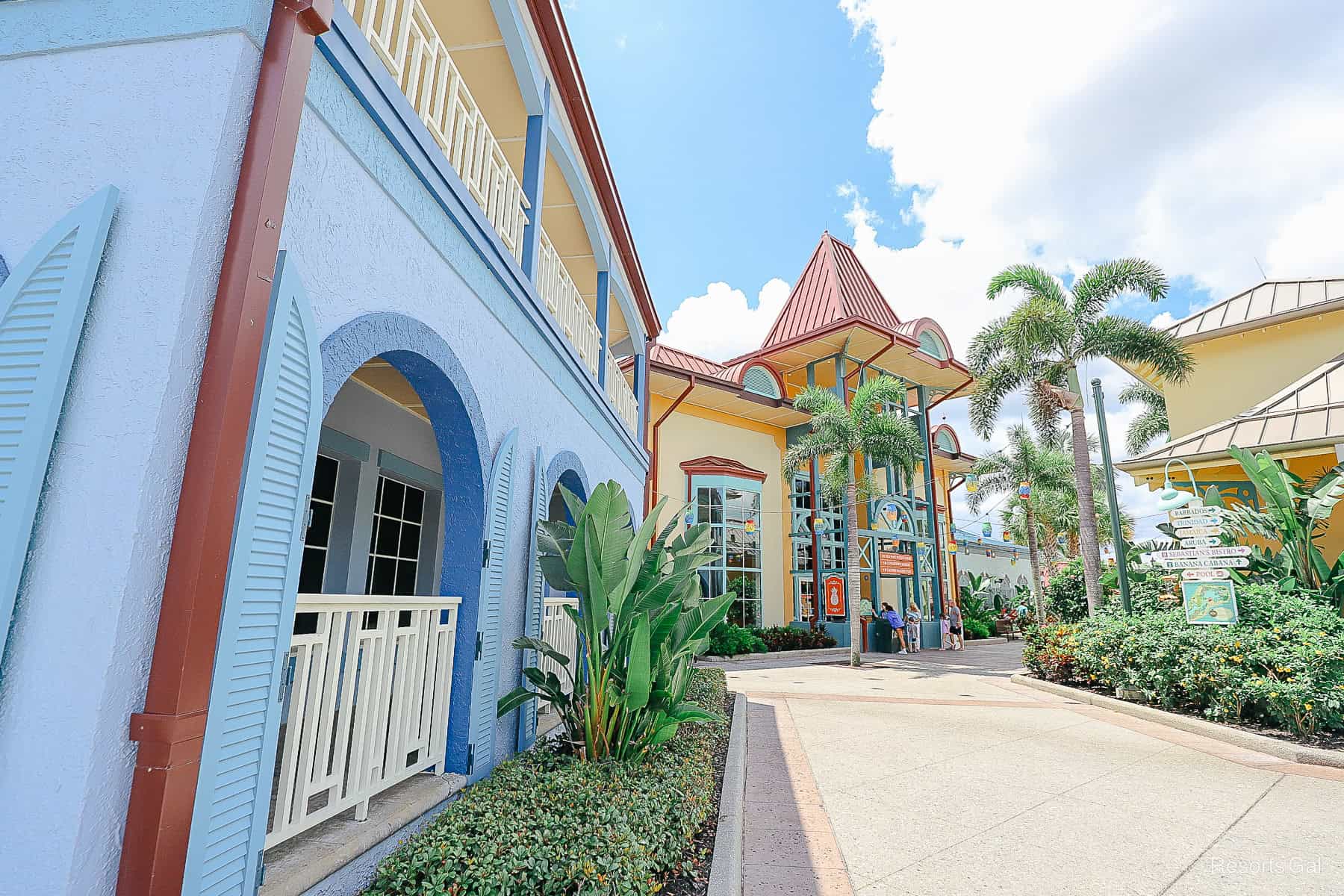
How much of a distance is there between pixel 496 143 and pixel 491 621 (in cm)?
388

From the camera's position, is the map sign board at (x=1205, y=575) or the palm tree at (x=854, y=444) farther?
the palm tree at (x=854, y=444)

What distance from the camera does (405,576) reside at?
27.7ft

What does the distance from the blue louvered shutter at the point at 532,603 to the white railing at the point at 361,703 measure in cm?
103

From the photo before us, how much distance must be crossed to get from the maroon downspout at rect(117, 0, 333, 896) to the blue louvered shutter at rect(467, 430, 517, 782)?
2.27 meters

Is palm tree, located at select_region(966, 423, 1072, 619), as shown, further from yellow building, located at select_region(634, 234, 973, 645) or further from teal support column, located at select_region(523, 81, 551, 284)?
teal support column, located at select_region(523, 81, 551, 284)

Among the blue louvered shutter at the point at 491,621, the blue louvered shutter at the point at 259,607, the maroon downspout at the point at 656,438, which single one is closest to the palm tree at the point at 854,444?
the maroon downspout at the point at 656,438

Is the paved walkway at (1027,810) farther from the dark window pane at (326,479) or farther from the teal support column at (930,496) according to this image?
the teal support column at (930,496)

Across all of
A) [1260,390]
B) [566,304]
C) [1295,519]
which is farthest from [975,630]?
[566,304]

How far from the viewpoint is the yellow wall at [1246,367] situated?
1291 centimetres

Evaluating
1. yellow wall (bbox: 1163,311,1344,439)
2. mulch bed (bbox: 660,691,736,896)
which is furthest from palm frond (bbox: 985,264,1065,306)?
mulch bed (bbox: 660,691,736,896)

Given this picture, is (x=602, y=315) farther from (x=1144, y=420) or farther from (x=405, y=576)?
(x=1144, y=420)

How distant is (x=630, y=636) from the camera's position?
15.4 feet

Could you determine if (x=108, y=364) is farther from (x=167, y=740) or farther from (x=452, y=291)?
(x=452, y=291)

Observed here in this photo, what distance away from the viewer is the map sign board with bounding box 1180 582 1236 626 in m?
7.99
